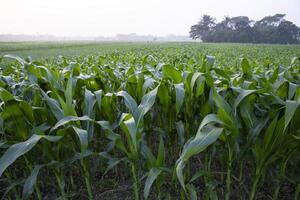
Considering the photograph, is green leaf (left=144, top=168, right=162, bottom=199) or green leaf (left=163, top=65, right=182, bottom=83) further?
green leaf (left=163, top=65, right=182, bottom=83)

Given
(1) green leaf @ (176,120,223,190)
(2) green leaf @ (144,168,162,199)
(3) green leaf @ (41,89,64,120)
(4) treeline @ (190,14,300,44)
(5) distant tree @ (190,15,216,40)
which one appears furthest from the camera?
(5) distant tree @ (190,15,216,40)

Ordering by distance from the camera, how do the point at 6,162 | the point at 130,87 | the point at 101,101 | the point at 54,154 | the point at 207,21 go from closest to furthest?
the point at 6,162 → the point at 54,154 → the point at 101,101 → the point at 130,87 → the point at 207,21

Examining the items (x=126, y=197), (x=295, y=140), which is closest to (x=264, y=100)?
(x=295, y=140)

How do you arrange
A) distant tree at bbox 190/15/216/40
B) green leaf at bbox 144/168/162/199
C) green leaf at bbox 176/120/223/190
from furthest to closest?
1. distant tree at bbox 190/15/216/40
2. green leaf at bbox 144/168/162/199
3. green leaf at bbox 176/120/223/190

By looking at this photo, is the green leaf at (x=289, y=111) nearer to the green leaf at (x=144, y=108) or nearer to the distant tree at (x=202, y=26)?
the green leaf at (x=144, y=108)

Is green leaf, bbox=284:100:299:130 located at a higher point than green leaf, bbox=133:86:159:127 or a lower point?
higher

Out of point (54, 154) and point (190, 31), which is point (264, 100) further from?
point (190, 31)

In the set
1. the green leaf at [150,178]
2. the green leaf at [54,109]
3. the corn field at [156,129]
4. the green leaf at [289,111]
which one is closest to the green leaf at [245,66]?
the corn field at [156,129]

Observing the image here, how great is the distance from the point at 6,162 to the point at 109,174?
4.16 feet

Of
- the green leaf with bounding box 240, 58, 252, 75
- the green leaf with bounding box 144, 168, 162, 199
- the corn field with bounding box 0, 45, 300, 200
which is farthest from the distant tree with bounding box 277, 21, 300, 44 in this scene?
the green leaf with bounding box 144, 168, 162, 199

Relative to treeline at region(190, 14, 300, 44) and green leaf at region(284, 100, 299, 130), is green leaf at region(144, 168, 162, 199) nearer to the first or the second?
green leaf at region(284, 100, 299, 130)

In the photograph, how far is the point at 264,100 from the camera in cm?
156

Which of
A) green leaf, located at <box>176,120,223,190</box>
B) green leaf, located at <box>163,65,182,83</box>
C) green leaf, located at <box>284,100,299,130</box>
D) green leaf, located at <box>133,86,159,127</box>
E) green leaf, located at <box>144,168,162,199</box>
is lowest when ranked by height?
green leaf, located at <box>144,168,162,199</box>

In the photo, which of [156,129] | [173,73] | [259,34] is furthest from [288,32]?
[156,129]
